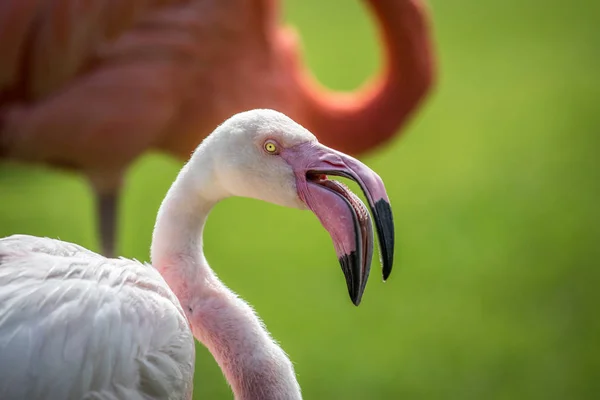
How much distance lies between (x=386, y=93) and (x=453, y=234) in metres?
2.30

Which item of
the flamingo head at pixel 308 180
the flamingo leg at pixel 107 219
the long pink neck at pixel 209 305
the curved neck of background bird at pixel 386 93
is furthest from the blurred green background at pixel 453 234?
the flamingo head at pixel 308 180

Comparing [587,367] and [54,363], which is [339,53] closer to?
[587,367]

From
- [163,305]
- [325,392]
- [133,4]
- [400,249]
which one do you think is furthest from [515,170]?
[163,305]

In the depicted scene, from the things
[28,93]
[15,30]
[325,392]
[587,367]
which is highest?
[15,30]

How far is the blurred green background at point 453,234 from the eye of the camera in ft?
13.1

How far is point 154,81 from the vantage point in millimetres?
3332

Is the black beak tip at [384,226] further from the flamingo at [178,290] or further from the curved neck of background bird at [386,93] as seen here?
the curved neck of background bird at [386,93]

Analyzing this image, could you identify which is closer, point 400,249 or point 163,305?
point 163,305

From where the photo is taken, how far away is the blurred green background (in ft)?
13.1

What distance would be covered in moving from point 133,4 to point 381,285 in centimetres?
228

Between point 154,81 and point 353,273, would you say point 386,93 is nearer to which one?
point 154,81

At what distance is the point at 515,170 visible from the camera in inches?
261

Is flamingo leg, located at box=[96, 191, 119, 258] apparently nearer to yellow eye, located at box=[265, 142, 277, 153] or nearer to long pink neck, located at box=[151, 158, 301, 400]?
long pink neck, located at box=[151, 158, 301, 400]

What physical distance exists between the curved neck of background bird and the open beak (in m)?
1.84
